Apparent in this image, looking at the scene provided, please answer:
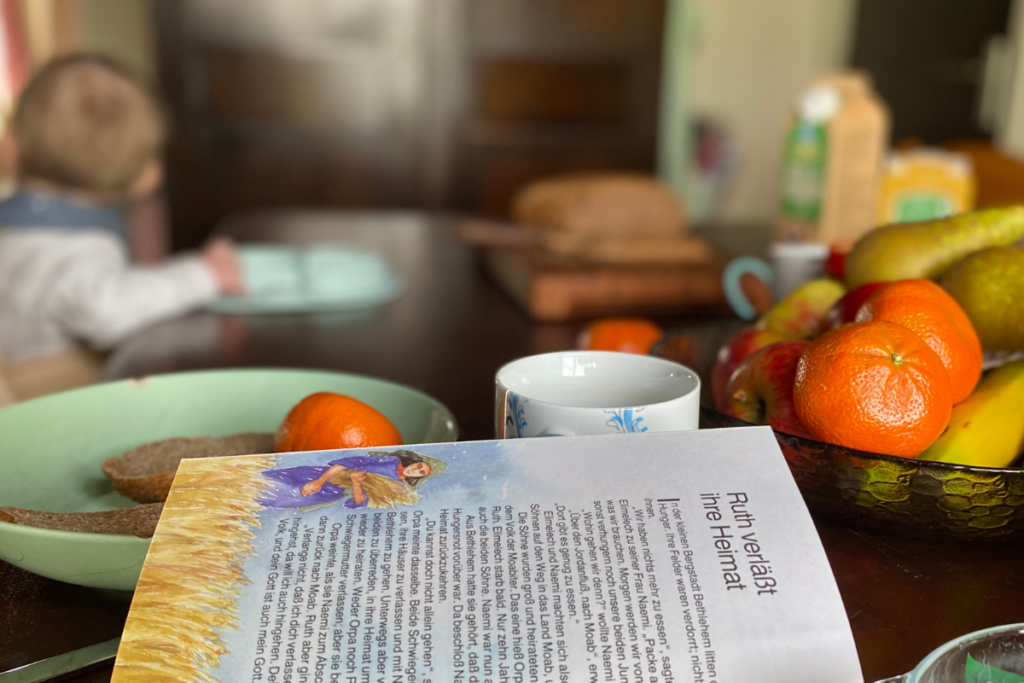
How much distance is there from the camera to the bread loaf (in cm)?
137

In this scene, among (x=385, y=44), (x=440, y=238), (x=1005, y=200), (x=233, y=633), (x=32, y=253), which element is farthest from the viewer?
(x=385, y=44)

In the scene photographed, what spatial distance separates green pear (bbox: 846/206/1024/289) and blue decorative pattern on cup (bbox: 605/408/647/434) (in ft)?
0.97

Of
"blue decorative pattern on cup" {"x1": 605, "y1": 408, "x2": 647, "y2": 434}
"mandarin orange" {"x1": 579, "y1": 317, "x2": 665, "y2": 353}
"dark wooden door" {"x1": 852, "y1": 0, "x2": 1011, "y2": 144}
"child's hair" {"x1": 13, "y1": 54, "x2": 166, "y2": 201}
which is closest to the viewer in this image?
"blue decorative pattern on cup" {"x1": 605, "y1": 408, "x2": 647, "y2": 434}

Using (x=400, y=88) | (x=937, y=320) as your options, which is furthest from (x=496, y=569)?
(x=400, y=88)

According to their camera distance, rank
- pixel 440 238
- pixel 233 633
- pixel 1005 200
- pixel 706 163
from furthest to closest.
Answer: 1. pixel 706 163
2. pixel 1005 200
3. pixel 440 238
4. pixel 233 633

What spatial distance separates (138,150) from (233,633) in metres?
1.51

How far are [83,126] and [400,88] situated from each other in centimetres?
188

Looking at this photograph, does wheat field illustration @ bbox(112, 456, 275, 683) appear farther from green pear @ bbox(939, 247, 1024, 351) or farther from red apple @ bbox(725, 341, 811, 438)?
green pear @ bbox(939, 247, 1024, 351)

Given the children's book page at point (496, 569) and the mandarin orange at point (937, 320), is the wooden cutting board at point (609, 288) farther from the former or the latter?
the children's book page at point (496, 569)

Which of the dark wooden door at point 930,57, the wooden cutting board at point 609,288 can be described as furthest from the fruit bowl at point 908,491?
the dark wooden door at point 930,57

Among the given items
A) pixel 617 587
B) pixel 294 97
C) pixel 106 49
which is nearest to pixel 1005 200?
pixel 617 587

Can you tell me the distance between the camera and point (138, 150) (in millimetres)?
1680

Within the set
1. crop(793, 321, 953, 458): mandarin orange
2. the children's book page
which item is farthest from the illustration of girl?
crop(793, 321, 953, 458): mandarin orange

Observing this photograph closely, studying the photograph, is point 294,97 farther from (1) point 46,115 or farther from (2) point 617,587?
(2) point 617,587
